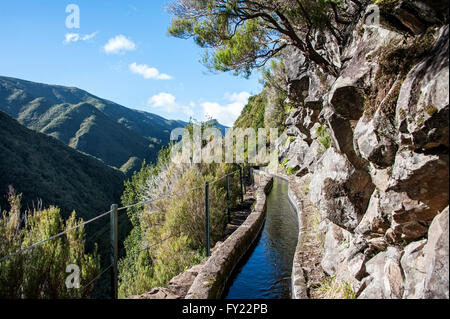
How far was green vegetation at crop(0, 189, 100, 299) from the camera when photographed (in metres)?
2.76

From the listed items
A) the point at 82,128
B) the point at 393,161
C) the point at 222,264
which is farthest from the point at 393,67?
the point at 82,128

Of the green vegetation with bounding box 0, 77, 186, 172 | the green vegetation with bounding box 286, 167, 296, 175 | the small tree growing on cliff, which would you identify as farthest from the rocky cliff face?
the green vegetation with bounding box 0, 77, 186, 172

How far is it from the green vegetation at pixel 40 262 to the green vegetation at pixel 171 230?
178 cm

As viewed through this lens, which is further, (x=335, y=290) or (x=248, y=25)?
(x=248, y=25)

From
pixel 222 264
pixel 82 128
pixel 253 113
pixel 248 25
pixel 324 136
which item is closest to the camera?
pixel 222 264

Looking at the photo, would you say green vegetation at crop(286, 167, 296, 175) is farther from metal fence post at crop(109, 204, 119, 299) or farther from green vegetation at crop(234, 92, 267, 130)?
green vegetation at crop(234, 92, 267, 130)

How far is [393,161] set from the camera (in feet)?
9.46

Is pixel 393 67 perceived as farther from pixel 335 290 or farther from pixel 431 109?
pixel 335 290

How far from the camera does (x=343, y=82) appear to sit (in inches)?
146

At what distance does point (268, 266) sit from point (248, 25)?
6.41 metres

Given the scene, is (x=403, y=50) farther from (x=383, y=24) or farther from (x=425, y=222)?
(x=425, y=222)

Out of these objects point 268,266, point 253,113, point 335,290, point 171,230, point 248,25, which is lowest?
point 268,266

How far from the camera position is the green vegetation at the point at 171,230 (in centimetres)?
575
